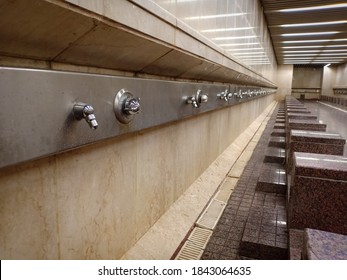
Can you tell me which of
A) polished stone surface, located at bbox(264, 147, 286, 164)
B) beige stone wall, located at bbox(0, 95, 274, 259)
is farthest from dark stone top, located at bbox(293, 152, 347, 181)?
polished stone surface, located at bbox(264, 147, 286, 164)

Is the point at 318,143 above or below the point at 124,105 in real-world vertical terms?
below

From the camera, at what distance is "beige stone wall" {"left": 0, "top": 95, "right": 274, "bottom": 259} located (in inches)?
44.0

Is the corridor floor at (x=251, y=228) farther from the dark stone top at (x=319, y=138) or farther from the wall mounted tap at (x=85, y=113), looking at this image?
the wall mounted tap at (x=85, y=113)

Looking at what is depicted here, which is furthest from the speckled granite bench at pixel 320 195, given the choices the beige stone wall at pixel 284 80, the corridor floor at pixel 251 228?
the beige stone wall at pixel 284 80

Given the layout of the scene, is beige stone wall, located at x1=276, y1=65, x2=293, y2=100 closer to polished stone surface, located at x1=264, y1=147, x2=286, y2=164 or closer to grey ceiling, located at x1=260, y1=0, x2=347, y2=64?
grey ceiling, located at x1=260, y1=0, x2=347, y2=64

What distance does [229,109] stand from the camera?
5.44 metres

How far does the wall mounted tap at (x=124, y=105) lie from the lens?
4.66 ft

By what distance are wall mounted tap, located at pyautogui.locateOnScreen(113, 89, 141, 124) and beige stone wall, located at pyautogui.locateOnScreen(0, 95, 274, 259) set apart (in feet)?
0.78

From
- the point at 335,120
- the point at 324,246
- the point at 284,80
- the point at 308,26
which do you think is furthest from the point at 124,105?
the point at 284,80

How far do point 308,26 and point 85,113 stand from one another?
1429 centimetres

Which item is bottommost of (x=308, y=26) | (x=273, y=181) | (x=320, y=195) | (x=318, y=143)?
(x=273, y=181)

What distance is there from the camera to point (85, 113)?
1107mm

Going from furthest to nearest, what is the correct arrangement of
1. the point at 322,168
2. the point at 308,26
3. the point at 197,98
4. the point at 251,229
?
1. the point at 308,26
2. the point at 197,98
3. the point at 251,229
4. the point at 322,168

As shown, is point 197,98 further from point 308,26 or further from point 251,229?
point 308,26
